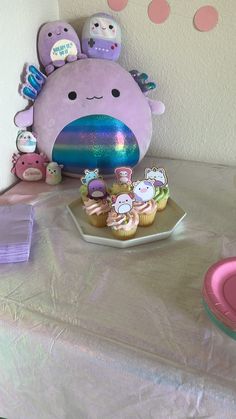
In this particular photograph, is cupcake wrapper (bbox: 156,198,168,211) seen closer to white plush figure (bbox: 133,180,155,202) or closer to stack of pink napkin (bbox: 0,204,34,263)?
white plush figure (bbox: 133,180,155,202)

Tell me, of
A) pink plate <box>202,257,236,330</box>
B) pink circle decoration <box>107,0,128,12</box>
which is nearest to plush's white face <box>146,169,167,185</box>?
pink plate <box>202,257,236,330</box>

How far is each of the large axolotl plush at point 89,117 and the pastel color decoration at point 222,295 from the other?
422 mm

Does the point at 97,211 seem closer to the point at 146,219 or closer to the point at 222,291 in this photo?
the point at 146,219

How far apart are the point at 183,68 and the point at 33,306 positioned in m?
0.72

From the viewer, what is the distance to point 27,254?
649mm

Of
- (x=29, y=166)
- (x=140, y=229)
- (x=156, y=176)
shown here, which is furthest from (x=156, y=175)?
(x=29, y=166)

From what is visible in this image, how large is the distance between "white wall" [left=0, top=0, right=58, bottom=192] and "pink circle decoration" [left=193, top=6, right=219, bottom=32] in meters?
0.39

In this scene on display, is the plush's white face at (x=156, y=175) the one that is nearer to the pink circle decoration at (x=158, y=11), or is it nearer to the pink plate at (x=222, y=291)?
the pink plate at (x=222, y=291)

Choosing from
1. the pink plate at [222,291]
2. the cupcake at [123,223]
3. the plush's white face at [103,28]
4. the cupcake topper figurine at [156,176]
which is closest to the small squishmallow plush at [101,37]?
the plush's white face at [103,28]

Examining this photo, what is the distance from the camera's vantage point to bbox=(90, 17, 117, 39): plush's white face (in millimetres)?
913

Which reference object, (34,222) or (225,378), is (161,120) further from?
(225,378)

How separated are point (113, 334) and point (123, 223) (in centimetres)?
21

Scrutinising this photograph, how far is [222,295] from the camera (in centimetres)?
53

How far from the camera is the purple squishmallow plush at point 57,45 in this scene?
0.91 metres
